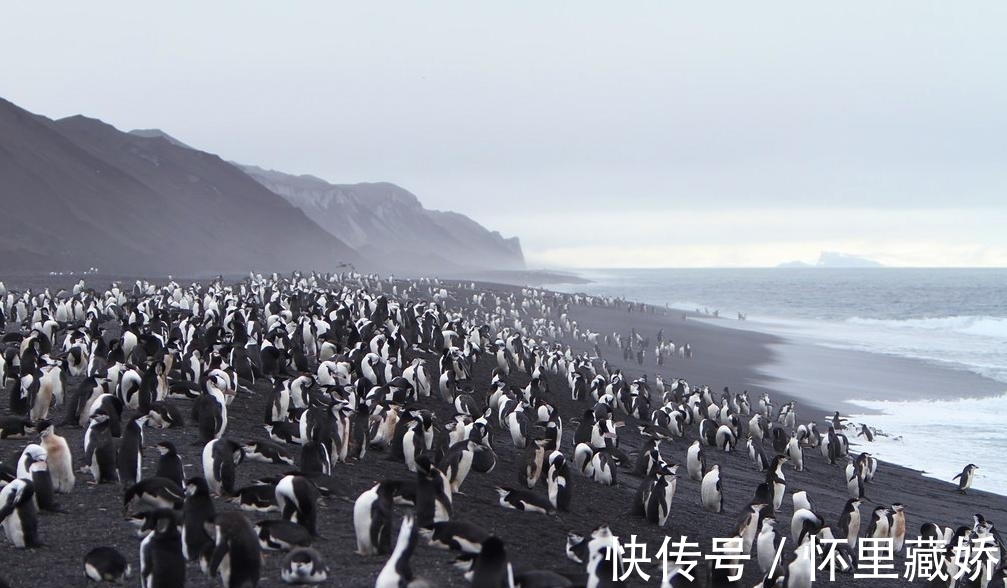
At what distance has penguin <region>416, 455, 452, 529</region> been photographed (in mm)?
9062

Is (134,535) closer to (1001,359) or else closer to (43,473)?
(43,473)

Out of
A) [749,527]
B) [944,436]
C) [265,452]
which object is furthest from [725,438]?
[265,452]

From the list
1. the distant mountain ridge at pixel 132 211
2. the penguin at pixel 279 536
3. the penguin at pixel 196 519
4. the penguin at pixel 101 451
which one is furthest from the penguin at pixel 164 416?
the distant mountain ridge at pixel 132 211

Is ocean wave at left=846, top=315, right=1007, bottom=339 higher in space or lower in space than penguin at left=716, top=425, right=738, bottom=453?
higher

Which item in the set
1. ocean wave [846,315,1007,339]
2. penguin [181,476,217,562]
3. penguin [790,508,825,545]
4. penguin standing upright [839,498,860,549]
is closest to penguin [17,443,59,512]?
penguin [181,476,217,562]

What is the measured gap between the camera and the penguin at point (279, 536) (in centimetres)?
797

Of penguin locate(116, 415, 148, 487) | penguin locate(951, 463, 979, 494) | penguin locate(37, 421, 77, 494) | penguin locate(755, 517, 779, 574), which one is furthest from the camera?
penguin locate(951, 463, 979, 494)

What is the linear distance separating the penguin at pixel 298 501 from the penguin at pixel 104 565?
4.63 ft

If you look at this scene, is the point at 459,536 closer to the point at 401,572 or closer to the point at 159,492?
the point at 401,572

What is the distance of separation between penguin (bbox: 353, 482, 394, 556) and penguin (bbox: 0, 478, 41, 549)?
8.45 feet

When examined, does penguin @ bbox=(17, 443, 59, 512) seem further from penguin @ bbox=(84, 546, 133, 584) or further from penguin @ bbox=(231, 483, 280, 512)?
penguin @ bbox=(231, 483, 280, 512)

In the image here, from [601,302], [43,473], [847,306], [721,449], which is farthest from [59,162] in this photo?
[43,473]

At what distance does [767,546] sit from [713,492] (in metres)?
2.93

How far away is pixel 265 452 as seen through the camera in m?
11.1
